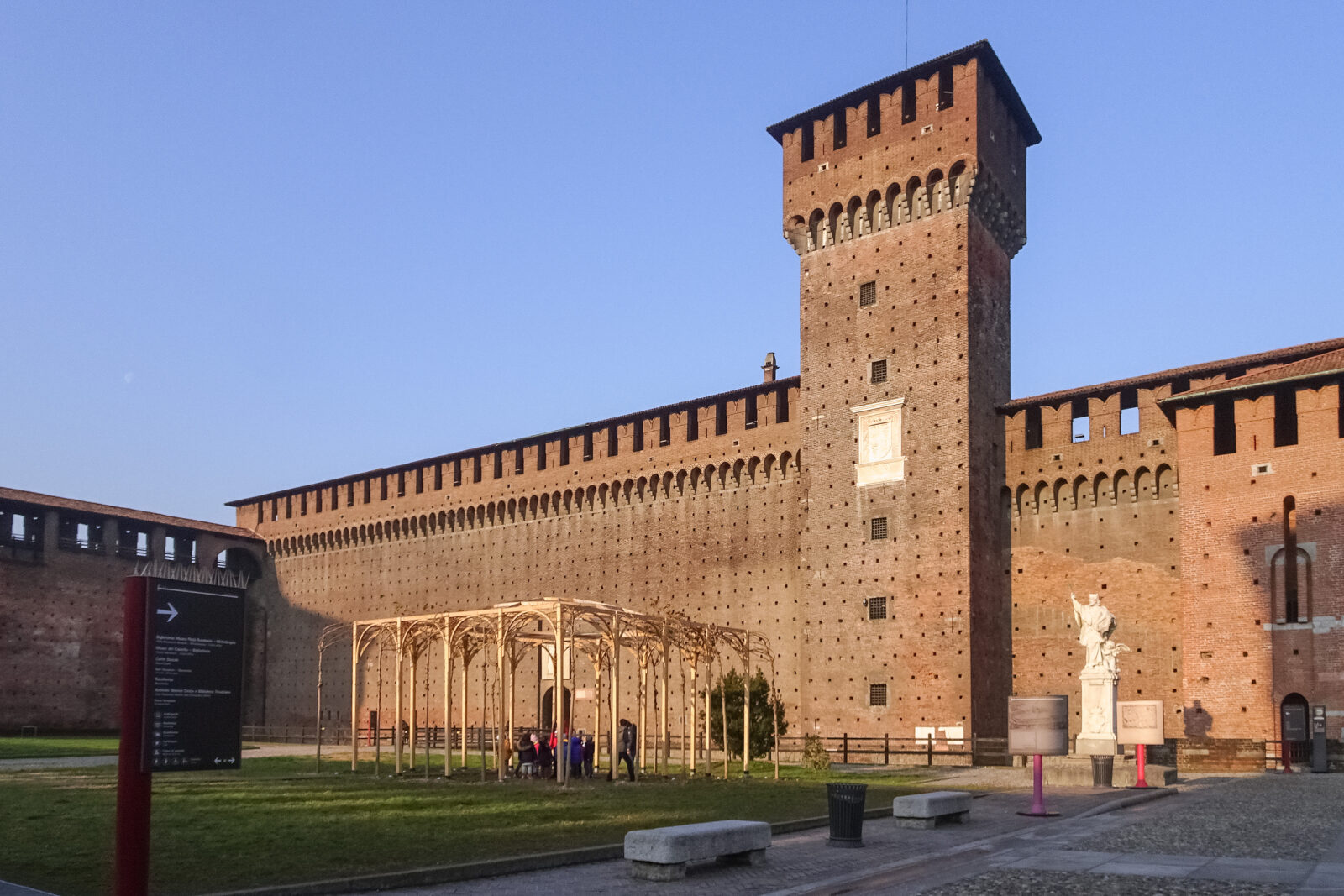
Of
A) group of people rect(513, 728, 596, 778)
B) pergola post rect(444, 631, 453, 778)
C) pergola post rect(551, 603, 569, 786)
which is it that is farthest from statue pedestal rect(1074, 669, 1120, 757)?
pergola post rect(444, 631, 453, 778)

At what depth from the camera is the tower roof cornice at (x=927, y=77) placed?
28547 mm

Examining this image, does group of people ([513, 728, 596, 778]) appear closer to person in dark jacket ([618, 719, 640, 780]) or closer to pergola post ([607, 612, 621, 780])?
person in dark jacket ([618, 719, 640, 780])

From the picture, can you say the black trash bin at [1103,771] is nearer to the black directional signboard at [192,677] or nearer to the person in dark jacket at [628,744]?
the person in dark jacket at [628,744]

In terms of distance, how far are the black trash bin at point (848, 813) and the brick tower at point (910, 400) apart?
15712mm

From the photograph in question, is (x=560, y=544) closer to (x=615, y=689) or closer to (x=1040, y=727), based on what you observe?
(x=615, y=689)

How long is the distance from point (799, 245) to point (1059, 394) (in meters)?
7.79

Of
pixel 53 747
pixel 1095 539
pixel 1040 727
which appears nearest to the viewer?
pixel 1040 727

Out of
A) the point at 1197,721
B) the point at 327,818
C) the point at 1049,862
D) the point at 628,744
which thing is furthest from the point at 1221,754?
the point at 327,818

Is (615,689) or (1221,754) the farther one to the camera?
(1221,754)

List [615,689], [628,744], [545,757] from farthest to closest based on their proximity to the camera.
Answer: [545,757]
[628,744]
[615,689]

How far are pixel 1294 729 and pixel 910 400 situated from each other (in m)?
10.5

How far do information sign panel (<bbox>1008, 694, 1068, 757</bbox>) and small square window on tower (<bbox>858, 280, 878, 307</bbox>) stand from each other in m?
17.0

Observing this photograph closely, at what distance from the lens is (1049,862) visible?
1002 centimetres

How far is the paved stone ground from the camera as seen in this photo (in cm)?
864
